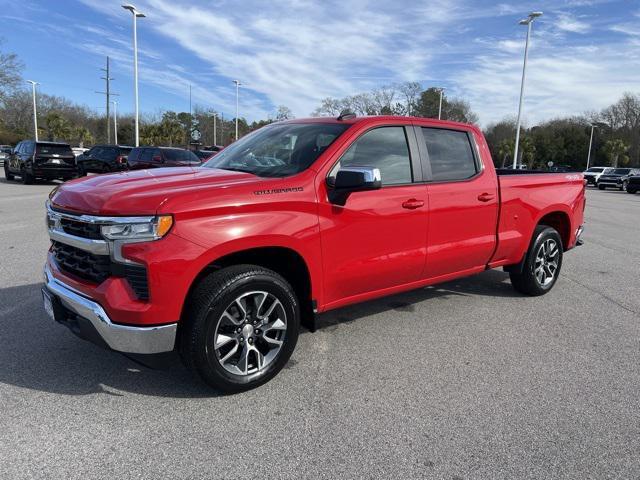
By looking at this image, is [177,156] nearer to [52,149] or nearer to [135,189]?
[52,149]

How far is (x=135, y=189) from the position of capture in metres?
3.16

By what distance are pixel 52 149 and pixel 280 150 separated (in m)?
19.6

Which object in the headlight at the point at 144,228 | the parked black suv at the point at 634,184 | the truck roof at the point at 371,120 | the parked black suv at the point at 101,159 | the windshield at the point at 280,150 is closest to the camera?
Answer: the headlight at the point at 144,228

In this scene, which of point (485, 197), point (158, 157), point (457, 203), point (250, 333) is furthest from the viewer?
point (158, 157)

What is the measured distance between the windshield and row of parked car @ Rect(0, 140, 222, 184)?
13513 mm

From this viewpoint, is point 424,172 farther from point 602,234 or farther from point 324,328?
point 602,234

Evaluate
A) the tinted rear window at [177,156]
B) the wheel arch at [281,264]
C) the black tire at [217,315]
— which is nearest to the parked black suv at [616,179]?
the tinted rear window at [177,156]

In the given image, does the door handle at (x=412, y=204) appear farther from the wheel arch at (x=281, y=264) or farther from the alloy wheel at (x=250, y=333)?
the alloy wheel at (x=250, y=333)

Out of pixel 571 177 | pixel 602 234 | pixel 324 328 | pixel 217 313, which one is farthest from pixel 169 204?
pixel 602 234

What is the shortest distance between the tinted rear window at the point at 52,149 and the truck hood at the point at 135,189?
19.2 m

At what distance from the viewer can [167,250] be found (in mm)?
2949

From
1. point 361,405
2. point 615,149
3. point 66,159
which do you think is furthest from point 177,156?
point 615,149

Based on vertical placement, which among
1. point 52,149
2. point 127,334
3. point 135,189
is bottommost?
point 127,334

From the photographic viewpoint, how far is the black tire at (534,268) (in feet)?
18.5
